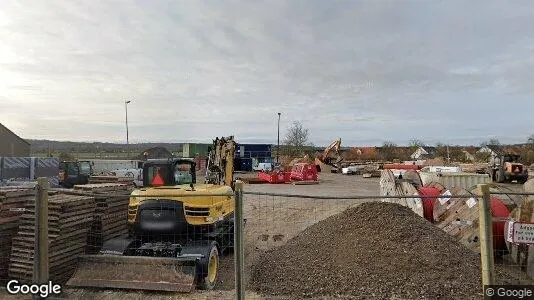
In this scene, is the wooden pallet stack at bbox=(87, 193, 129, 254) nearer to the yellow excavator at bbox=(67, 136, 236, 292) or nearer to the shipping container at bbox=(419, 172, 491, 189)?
the yellow excavator at bbox=(67, 136, 236, 292)

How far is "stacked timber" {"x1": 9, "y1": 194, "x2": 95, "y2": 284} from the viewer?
707cm

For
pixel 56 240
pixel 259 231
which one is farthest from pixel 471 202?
pixel 56 240

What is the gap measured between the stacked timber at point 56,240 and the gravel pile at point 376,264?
3239mm

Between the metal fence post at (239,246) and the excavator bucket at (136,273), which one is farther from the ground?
the metal fence post at (239,246)

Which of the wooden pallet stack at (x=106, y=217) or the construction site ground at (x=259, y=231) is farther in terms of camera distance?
the wooden pallet stack at (x=106, y=217)

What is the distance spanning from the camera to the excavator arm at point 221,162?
13000mm

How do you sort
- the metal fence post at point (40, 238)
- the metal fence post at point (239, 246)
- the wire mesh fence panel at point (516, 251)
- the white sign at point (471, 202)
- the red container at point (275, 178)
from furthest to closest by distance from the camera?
the red container at point (275, 178) < the white sign at point (471, 202) < the wire mesh fence panel at point (516, 251) < the metal fence post at point (40, 238) < the metal fence post at point (239, 246)

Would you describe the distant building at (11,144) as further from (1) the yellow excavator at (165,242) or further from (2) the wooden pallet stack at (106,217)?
(1) the yellow excavator at (165,242)

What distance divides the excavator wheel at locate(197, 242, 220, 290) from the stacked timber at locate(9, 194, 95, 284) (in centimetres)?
230

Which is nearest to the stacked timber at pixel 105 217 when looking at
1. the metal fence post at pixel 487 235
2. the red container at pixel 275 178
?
the metal fence post at pixel 487 235

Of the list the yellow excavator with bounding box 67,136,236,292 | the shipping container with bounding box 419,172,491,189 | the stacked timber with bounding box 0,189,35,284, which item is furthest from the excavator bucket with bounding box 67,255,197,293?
the shipping container with bounding box 419,172,491,189

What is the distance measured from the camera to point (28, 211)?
7379 millimetres

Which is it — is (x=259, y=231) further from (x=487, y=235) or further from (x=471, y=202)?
(x=487, y=235)

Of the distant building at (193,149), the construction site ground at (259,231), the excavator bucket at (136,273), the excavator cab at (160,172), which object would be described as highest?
the distant building at (193,149)
